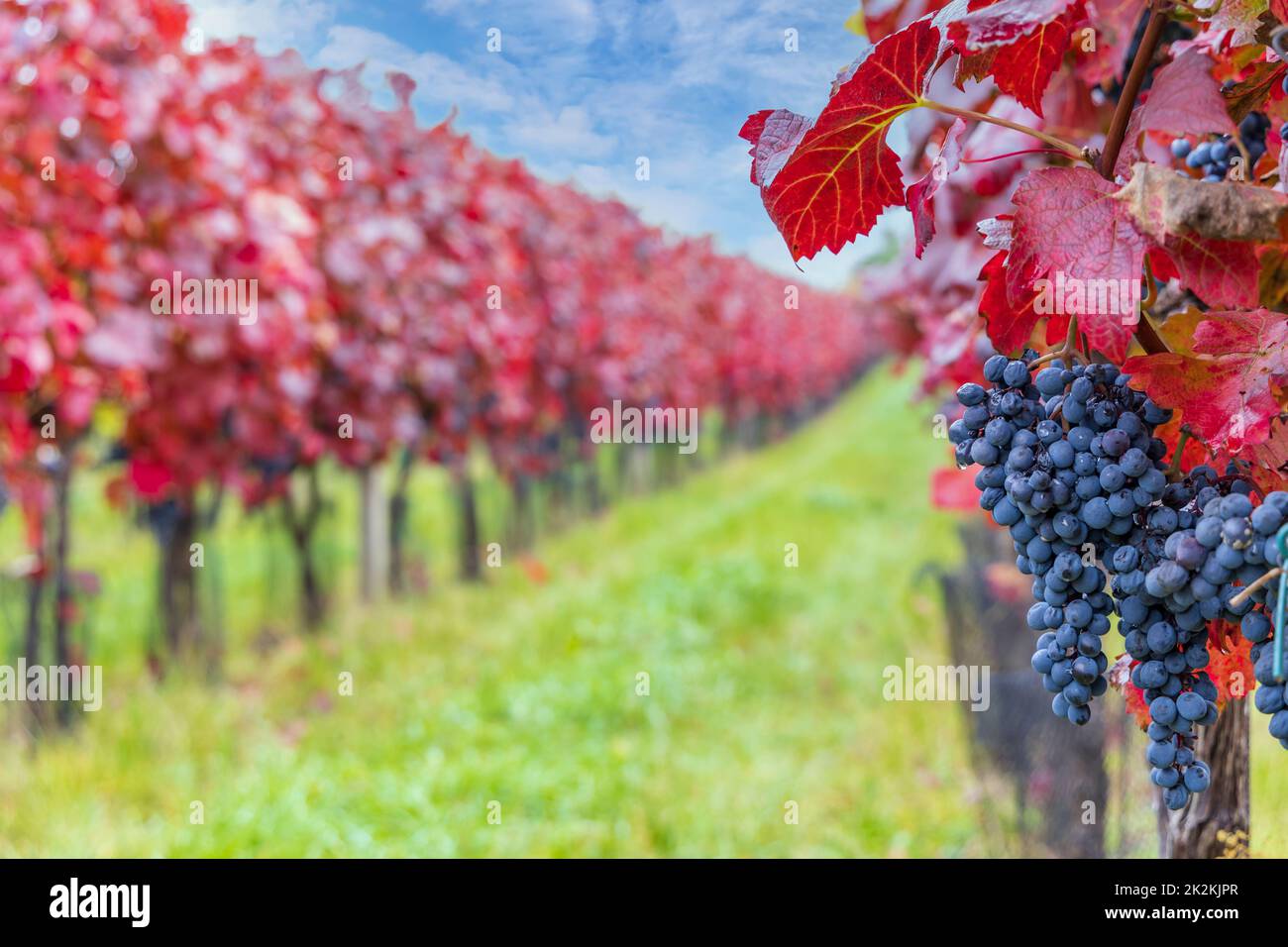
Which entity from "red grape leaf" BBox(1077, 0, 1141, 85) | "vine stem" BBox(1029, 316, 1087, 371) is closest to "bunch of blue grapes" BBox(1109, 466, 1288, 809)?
"vine stem" BBox(1029, 316, 1087, 371)

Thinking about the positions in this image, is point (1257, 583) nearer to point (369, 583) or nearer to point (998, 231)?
point (998, 231)

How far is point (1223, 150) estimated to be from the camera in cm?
101

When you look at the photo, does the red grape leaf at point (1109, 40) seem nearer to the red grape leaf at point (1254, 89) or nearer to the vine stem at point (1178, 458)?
the red grape leaf at point (1254, 89)

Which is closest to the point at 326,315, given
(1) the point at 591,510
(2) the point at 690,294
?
(1) the point at 591,510

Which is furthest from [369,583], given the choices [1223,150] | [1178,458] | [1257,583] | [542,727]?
[1257,583]

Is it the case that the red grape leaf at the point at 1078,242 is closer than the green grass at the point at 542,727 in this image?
Yes

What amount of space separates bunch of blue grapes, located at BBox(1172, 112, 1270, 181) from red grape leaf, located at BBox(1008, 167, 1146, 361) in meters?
0.35

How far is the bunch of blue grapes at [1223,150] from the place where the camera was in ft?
3.34

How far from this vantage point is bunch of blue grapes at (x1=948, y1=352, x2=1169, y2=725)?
2.45 ft

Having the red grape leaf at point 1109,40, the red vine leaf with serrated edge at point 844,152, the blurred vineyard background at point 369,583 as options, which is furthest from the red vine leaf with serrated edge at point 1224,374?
the blurred vineyard background at point 369,583

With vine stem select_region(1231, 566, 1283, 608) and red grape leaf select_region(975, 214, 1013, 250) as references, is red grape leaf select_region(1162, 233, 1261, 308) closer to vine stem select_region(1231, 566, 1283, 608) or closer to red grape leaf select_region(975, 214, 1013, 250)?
red grape leaf select_region(975, 214, 1013, 250)

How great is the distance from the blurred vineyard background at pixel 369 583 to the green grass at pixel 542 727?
0.02 meters

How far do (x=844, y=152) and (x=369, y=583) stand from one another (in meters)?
5.52
